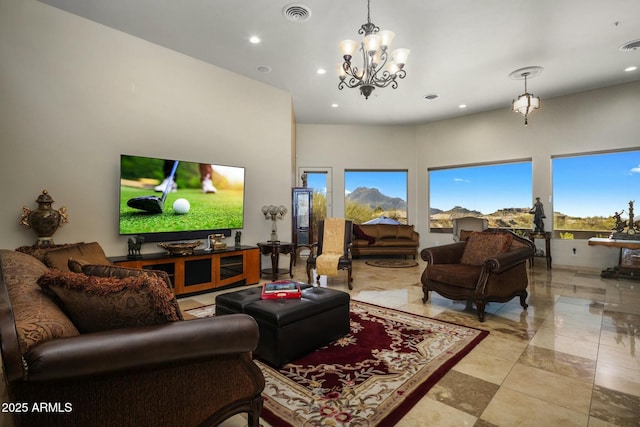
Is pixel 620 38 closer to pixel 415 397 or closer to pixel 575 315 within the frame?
pixel 575 315

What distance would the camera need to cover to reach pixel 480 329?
115 inches

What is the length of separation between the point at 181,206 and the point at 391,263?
14.3ft

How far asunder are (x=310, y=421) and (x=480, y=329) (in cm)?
201

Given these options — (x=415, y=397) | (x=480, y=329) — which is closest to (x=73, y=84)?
(x=415, y=397)

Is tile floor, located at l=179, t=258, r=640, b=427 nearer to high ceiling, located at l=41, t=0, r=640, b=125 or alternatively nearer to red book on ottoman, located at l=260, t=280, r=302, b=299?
red book on ottoman, located at l=260, t=280, r=302, b=299

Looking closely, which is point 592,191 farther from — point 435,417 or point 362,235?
point 435,417

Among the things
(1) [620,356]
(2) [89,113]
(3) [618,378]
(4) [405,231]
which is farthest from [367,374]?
(4) [405,231]

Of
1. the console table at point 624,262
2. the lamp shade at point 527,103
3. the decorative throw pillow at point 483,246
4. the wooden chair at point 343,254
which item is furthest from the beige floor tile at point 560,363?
the lamp shade at point 527,103

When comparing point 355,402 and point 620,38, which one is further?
point 620,38

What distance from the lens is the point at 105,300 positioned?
119 centimetres

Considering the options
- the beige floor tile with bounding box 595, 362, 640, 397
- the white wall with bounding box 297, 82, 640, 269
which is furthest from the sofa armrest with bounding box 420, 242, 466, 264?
the white wall with bounding box 297, 82, 640, 269

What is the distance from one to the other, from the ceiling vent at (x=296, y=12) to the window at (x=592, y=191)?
559 centimetres

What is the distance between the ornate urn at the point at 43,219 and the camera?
3076 millimetres

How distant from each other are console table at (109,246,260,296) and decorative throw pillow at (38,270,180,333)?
2.50m
